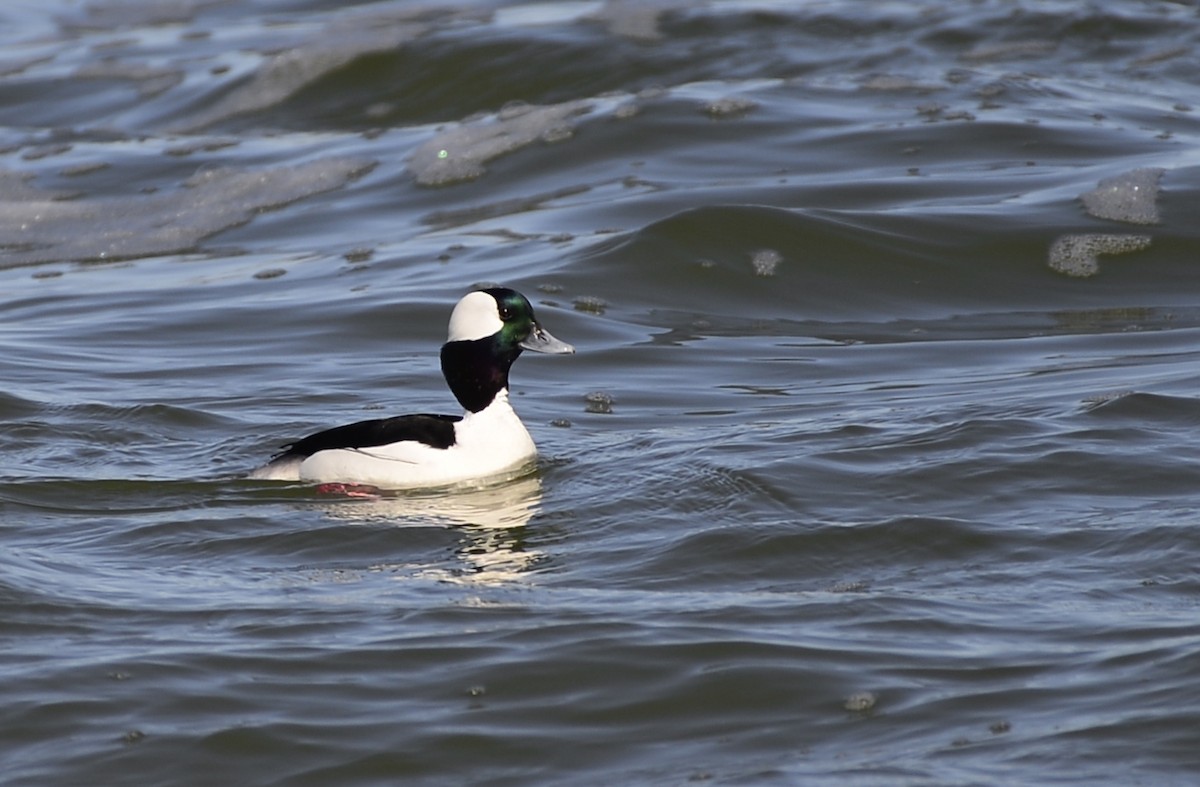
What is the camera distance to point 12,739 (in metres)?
5.39

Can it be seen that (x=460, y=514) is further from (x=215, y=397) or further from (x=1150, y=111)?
(x=1150, y=111)

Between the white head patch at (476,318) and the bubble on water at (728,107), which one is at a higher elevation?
the bubble on water at (728,107)

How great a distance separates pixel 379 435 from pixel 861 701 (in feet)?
10.4

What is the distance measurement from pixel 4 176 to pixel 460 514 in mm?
10578

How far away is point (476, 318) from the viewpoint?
8297 mm

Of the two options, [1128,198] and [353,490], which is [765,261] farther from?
[353,490]

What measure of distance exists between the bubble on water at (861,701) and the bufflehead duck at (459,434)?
308 cm

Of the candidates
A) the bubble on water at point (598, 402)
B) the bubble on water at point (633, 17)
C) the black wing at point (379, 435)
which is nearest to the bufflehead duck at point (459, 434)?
the black wing at point (379, 435)

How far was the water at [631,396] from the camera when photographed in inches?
215

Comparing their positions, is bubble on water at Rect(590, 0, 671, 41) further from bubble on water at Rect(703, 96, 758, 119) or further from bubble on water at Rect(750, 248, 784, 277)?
bubble on water at Rect(750, 248, 784, 277)

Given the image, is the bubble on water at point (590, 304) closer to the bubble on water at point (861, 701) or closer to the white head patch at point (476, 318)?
the white head patch at point (476, 318)

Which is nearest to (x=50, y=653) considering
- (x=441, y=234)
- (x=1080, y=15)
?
(x=441, y=234)

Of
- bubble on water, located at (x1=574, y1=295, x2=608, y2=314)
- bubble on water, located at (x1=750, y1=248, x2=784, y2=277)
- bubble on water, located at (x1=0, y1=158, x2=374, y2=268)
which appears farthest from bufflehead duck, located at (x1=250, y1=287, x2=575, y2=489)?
bubble on water, located at (x1=0, y1=158, x2=374, y2=268)

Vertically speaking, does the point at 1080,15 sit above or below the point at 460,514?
above
